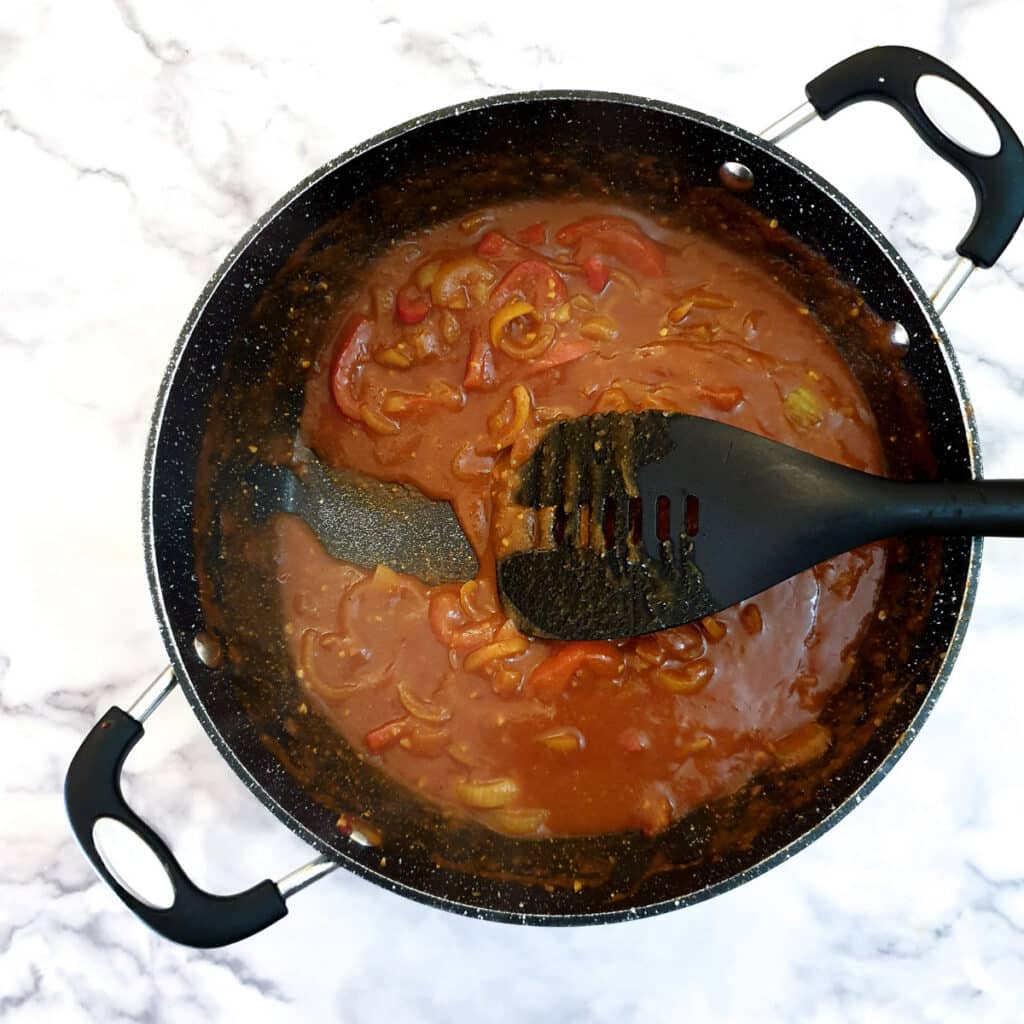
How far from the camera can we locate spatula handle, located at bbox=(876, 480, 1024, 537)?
1.43 meters

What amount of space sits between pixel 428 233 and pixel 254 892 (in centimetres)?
125

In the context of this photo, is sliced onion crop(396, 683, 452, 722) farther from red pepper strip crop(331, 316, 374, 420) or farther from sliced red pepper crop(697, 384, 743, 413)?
sliced red pepper crop(697, 384, 743, 413)

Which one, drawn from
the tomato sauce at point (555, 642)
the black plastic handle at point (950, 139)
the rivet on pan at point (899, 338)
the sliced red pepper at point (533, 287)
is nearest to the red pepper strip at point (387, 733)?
the tomato sauce at point (555, 642)

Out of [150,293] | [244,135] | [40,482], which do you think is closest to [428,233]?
[244,135]

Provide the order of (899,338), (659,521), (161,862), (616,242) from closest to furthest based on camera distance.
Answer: (161,862) < (659,521) < (899,338) < (616,242)

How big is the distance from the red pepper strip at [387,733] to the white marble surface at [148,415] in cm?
32

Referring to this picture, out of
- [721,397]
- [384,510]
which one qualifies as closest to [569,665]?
[384,510]

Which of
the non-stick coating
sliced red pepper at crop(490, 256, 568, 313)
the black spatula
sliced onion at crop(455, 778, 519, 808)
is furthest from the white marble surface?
the black spatula

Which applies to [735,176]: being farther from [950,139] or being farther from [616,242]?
[950,139]

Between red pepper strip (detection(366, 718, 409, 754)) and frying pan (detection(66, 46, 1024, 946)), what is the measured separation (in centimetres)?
6

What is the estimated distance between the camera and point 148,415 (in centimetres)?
201

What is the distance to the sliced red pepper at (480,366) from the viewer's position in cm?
186

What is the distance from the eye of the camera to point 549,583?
1.76 m

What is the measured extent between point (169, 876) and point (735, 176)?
5.11 feet
